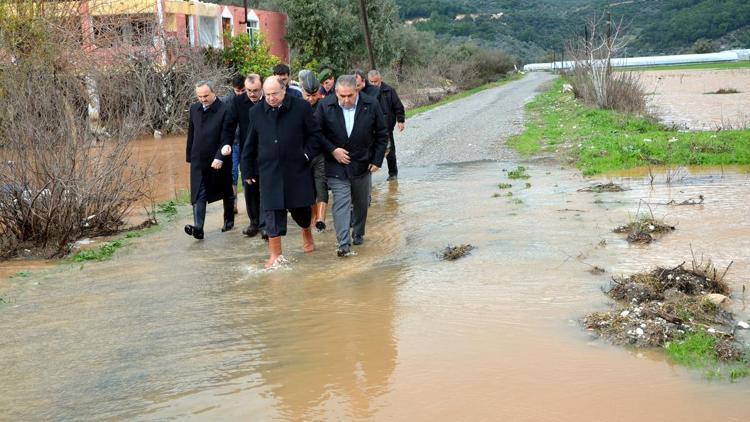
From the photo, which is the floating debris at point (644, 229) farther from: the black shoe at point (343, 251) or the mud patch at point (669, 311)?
the black shoe at point (343, 251)

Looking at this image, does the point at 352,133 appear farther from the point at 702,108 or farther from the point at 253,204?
the point at 702,108

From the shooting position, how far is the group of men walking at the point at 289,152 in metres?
8.06

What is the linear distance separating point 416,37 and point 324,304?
57.7 m

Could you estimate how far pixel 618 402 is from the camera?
4.58 m

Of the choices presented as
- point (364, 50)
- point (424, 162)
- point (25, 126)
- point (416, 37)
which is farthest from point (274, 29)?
point (25, 126)

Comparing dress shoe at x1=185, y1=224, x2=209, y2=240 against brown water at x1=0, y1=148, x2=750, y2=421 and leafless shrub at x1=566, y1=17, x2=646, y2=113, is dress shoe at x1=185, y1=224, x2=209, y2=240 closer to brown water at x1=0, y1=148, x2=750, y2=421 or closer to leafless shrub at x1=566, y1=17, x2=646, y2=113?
brown water at x1=0, y1=148, x2=750, y2=421

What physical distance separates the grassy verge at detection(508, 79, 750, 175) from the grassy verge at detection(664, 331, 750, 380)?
820 centimetres

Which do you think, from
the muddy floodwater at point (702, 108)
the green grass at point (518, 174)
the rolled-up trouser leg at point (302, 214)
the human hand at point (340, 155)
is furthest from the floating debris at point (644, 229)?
the muddy floodwater at point (702, 108)

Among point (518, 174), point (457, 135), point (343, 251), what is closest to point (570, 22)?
point (457, 135)

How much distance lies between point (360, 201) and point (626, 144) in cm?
799

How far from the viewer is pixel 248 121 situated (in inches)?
363

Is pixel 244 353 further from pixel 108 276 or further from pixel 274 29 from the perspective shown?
pixel 274 29

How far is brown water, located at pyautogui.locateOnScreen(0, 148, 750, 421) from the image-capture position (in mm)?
4762

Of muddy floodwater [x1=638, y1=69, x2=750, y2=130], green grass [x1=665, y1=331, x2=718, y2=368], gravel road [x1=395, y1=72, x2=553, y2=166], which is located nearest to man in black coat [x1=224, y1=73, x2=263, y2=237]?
green grass [x1=665, y1=331, x2=718, y2=368]
